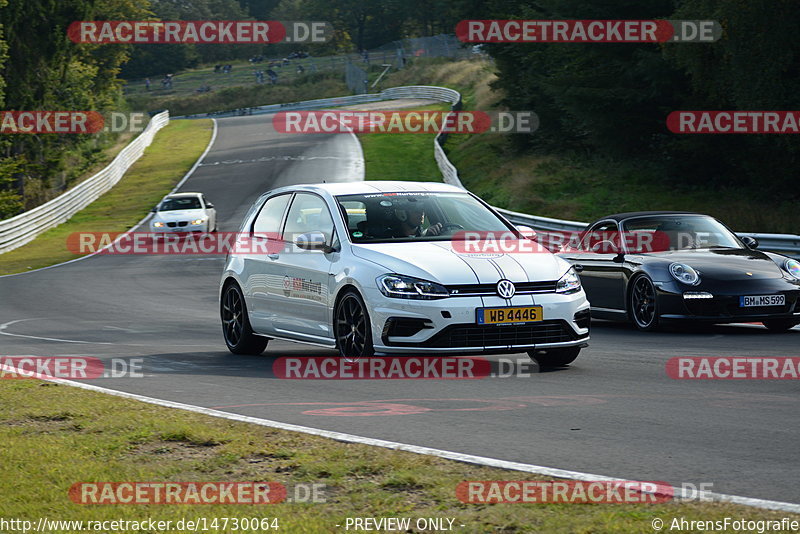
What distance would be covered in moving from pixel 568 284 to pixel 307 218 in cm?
276

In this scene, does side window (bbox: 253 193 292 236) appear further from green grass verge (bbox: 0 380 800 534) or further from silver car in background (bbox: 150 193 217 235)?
silver car in background (bbox: 150 193 217 235)

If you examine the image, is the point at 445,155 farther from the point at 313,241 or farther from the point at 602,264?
the point at 313,241

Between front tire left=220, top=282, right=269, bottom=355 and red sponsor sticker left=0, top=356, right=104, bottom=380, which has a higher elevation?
front tire left=220, top=282, right=269, bottom=355

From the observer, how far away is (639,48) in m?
34.1

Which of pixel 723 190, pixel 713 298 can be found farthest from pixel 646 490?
pixel 723 190

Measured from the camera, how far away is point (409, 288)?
9.52 metres

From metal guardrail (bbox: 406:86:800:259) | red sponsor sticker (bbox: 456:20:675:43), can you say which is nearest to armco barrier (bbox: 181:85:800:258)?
metal guardrail (bbox: 406:86:800:259)

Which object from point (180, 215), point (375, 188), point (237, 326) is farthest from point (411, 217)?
point (180, 215)

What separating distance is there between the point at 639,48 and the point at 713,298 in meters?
22.6

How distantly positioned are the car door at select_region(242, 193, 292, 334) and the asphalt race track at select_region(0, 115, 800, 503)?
1.56ft

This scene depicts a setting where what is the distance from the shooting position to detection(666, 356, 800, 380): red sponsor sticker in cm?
934

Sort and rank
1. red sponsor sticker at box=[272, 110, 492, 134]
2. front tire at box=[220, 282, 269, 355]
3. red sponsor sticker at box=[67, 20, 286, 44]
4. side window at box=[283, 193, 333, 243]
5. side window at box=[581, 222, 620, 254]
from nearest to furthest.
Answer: side window at box=[283, 193, 333, 243] → front tire at box=[220, 282, 269, 355] → side window at box=[581, 222, 620, 254] → red sponsor sticker at box=[67, 20, 286, 44] → red sponsor sticker at box=[272, 110, 492, 134]

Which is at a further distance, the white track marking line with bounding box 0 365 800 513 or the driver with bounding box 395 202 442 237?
the driver with bounding box 395 202 442 237

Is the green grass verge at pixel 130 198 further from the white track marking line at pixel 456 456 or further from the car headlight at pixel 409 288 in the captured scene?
the white track marking line at pixel 456 456
